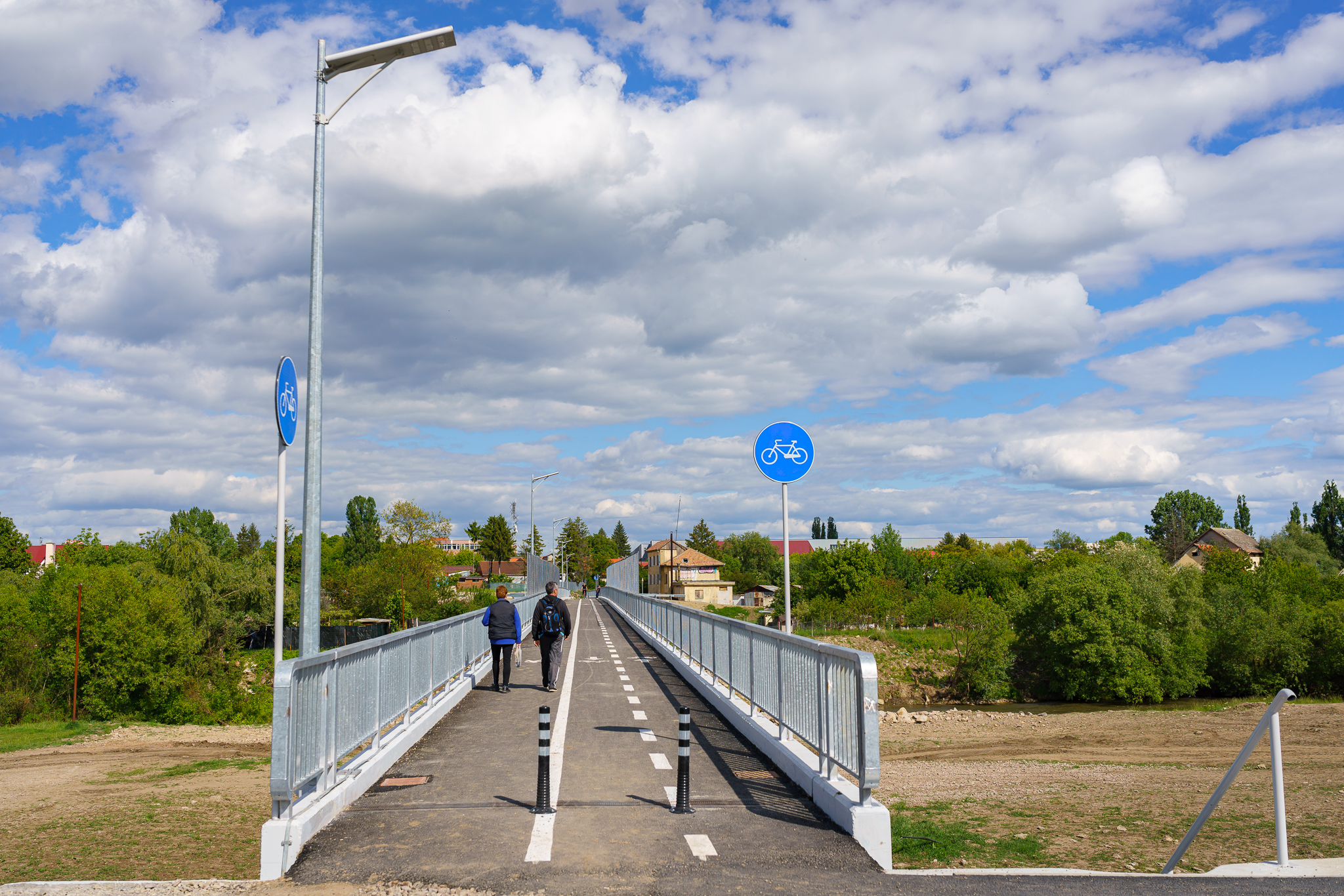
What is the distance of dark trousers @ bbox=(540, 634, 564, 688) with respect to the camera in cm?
1511

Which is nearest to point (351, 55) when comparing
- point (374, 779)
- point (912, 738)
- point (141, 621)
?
point (374, 779)

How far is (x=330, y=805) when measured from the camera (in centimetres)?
661

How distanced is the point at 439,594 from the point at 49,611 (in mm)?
41923

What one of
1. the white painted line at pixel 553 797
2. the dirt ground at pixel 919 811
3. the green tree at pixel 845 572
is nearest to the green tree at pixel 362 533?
the green tree at pixel 845 572

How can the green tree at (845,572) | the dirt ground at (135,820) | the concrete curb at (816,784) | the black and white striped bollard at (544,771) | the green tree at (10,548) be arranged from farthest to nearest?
the green tree at (845,572) → the green tree at (10,548) → the dirt ground at (135,820) → the black and white striped bollard at (544,771) → the concrete curb at (816,784)

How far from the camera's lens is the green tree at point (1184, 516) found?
135 metres

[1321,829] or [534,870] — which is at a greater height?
[534,870]

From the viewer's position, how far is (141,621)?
47.5 metres

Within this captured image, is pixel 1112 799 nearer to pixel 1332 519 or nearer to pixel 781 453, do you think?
pixel 781 453

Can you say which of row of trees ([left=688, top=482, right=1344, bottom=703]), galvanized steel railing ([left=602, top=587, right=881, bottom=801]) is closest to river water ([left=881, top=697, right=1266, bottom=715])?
row of trees ([left=688, top=482, right=1344, bottom=703])

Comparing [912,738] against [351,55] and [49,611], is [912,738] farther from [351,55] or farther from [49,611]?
[49,611]

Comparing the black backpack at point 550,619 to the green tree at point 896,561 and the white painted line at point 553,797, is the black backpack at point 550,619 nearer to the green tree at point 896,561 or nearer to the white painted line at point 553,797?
the white painted line at point 553,797

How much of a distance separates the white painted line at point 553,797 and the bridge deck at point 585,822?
0.03 metres

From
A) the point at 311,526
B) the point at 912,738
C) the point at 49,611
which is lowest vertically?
the point at 912,738
